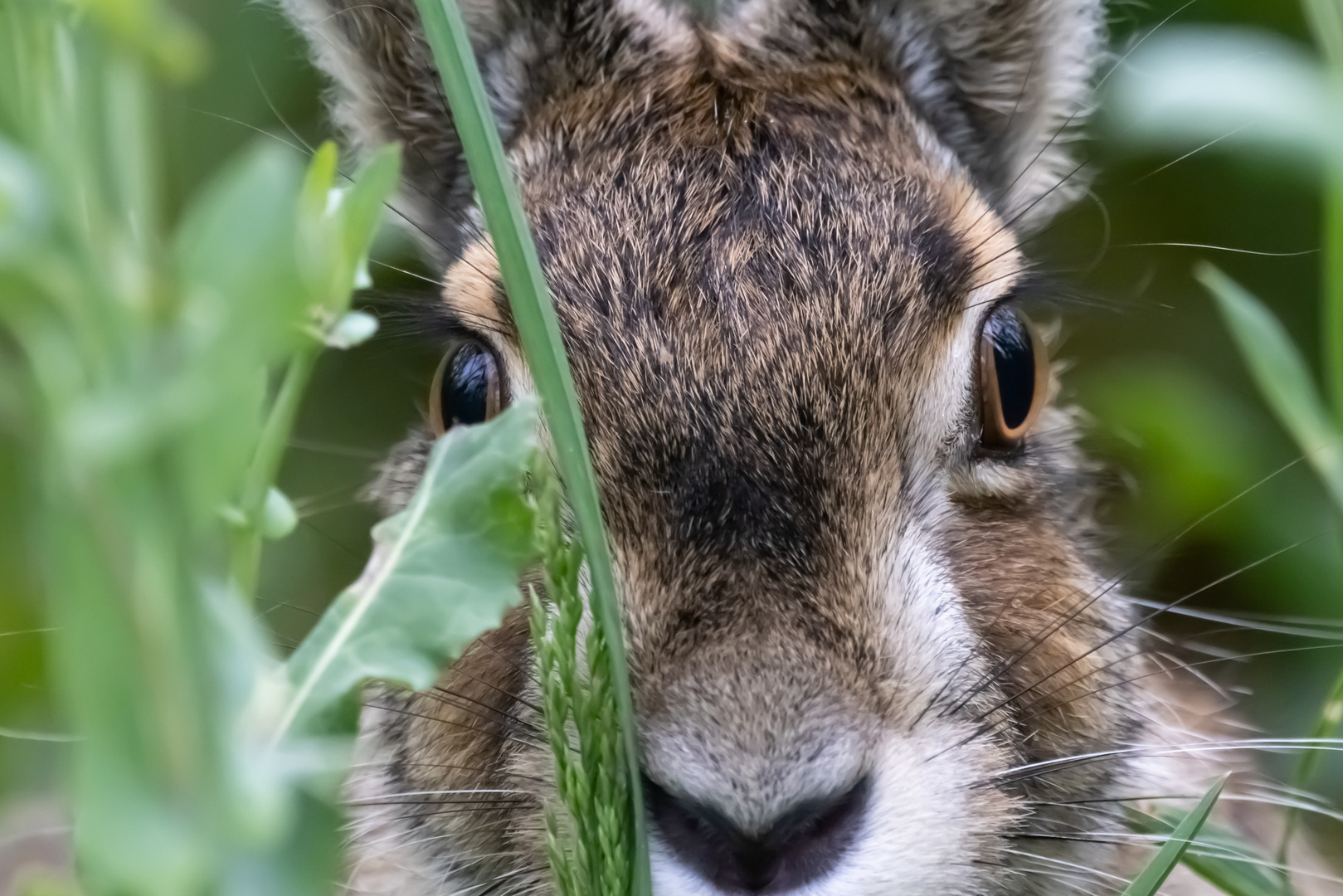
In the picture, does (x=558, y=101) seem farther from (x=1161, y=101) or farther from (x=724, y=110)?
(x=1161, y=101)

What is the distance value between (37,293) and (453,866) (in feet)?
4.80

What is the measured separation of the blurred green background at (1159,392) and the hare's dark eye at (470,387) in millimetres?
726

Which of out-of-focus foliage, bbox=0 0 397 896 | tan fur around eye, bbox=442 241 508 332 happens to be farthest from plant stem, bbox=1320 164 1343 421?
out-of-focus foliage, bbox=0 0 397 896

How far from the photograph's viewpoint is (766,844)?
1369 mm

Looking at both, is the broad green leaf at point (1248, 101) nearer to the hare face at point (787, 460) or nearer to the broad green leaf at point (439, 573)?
the hare face at point (787, 460)

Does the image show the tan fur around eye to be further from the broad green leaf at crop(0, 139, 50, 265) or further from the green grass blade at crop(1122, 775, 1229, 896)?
the broad green leaf at crop(0, 139, 50, 265)

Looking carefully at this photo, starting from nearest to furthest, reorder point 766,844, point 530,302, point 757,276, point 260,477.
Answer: point 260,477, point 530,302, point 766,844, point 757,276

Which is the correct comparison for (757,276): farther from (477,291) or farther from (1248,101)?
(1248,101)

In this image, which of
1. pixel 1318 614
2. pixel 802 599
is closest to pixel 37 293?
pixel 802 599

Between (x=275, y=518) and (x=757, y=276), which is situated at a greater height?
(x=757, y=276)

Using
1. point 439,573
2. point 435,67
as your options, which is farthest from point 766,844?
point 435,67

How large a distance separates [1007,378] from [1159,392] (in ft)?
5.75

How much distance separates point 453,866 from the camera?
196 cm

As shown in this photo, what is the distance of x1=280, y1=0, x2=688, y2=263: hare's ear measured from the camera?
2.20 meters
